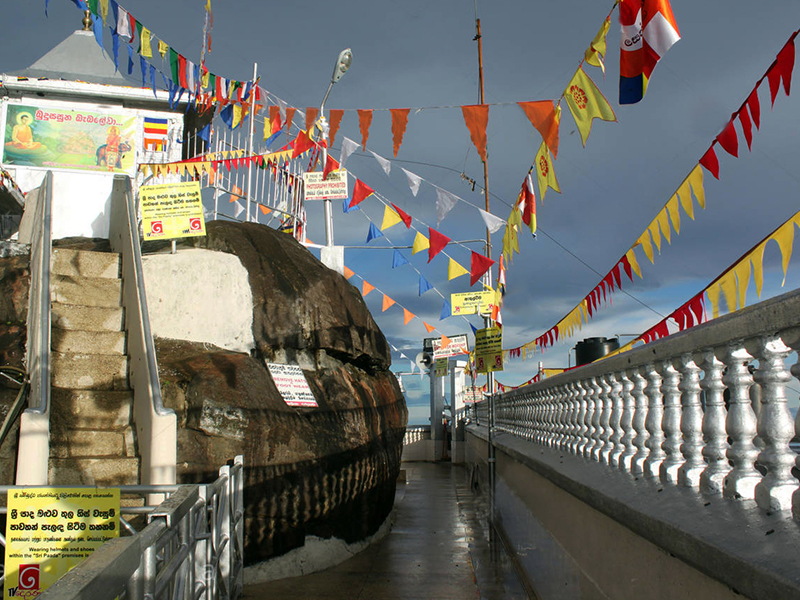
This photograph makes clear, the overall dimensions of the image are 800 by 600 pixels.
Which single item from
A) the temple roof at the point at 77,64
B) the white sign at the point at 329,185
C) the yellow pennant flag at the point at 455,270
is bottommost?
the yellow pennant flag at the point at 455,270

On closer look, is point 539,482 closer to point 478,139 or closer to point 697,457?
point 697,457

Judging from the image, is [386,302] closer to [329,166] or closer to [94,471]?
[329,166]

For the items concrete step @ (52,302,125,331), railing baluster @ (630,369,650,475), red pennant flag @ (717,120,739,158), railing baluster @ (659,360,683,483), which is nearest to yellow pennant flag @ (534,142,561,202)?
red pennant flag @ (717,120,739,158)

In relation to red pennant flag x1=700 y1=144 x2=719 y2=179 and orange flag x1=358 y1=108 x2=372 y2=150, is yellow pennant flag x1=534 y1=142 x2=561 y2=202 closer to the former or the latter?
red pennant flag x1=700 y1=144 x2=719 y2=179

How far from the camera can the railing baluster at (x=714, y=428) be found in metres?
2.62

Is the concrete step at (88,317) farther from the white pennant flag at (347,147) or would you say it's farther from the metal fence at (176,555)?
the white pennant flag at (347,147)

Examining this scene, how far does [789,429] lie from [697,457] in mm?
730

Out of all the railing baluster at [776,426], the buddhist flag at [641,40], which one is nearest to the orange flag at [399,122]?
the buddhist flag at [641,40]


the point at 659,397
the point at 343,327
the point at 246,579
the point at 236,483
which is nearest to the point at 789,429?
the point at 659,397

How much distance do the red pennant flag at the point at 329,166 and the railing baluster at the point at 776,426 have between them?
1059cm

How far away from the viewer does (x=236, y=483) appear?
5777mm

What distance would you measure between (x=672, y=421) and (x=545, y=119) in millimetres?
4441

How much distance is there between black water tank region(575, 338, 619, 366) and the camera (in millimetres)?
10320

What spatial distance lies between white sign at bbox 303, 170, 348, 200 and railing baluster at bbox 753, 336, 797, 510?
10.4 meters
